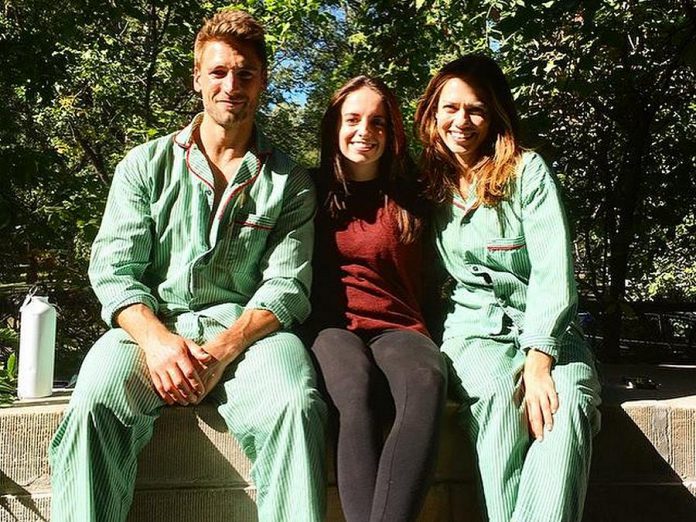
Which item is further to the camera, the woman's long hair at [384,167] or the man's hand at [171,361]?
the woman's long hair at [384,167]

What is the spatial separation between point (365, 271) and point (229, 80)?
701 millimetres

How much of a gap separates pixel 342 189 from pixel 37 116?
253 inches

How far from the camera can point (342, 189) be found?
2.59 meters

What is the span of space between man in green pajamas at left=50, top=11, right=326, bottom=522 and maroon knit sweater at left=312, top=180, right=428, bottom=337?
0.10m

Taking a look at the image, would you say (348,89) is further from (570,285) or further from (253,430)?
(253,430)

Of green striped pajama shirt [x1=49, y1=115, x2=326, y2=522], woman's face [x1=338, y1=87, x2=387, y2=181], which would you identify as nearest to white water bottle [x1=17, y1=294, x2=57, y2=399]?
green striped pajama shirt [x1=49, y1=115, x2=326, y2=522]

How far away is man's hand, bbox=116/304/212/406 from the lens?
2133 mm

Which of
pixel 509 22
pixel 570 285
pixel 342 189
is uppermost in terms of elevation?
pixel 509 22

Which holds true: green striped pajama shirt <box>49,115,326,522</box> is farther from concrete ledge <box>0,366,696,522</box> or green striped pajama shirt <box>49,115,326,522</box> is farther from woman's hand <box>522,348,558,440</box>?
woman's hand <box>522,348,558,440</box>

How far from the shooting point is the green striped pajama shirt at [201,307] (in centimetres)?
203

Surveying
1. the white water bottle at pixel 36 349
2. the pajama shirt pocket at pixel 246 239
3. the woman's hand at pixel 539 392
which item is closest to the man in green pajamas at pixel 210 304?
the pajama shirt pocket at pixel 246 239

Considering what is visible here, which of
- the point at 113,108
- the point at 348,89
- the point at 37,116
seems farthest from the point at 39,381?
the point at 37,116

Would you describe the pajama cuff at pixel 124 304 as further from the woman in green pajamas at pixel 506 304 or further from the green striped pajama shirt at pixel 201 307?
the woman in green pajamas at pixel 506 304

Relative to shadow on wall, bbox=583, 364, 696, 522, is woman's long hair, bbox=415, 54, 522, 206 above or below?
above
